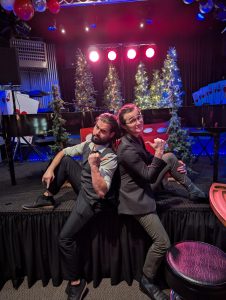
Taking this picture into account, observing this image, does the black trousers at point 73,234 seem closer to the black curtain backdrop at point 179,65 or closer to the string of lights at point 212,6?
the string of lights at point 212,6

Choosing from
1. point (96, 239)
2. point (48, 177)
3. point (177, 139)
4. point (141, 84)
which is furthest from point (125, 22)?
point (96, 239)

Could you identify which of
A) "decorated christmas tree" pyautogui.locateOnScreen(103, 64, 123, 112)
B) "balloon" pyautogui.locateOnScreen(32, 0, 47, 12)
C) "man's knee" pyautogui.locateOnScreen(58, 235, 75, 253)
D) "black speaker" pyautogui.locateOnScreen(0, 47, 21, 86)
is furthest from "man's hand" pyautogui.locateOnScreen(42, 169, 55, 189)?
"decorated christmas tree" pyautogui.locateOnScreen(103, 64, 123, 112)

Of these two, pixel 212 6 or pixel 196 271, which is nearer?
pixel 196 271

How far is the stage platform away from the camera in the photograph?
82.0 inches

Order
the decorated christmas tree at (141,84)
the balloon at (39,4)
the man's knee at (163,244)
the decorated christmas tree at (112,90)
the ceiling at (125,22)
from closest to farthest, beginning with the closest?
the man's knee at (163,244) → the balloon at (39,4) → the ceiling at (125,22) → the decorated christmas tree at (141,84) → the decorated christmas tree at (112,90)

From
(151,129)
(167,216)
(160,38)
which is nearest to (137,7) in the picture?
(160,38)

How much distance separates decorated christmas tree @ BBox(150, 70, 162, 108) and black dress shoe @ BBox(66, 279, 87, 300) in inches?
326

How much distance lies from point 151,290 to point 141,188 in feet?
2.73

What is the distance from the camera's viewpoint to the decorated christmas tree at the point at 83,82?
31.8ft

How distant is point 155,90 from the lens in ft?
32.2

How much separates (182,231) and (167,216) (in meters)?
0.20

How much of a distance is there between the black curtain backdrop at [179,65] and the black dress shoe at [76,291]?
9.38 metres

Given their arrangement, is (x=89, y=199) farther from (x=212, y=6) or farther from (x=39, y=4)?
(x=212, y=6)

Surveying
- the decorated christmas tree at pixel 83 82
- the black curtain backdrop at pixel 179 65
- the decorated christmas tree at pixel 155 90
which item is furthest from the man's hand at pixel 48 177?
the black curtain backdrop at pixel 179 65
